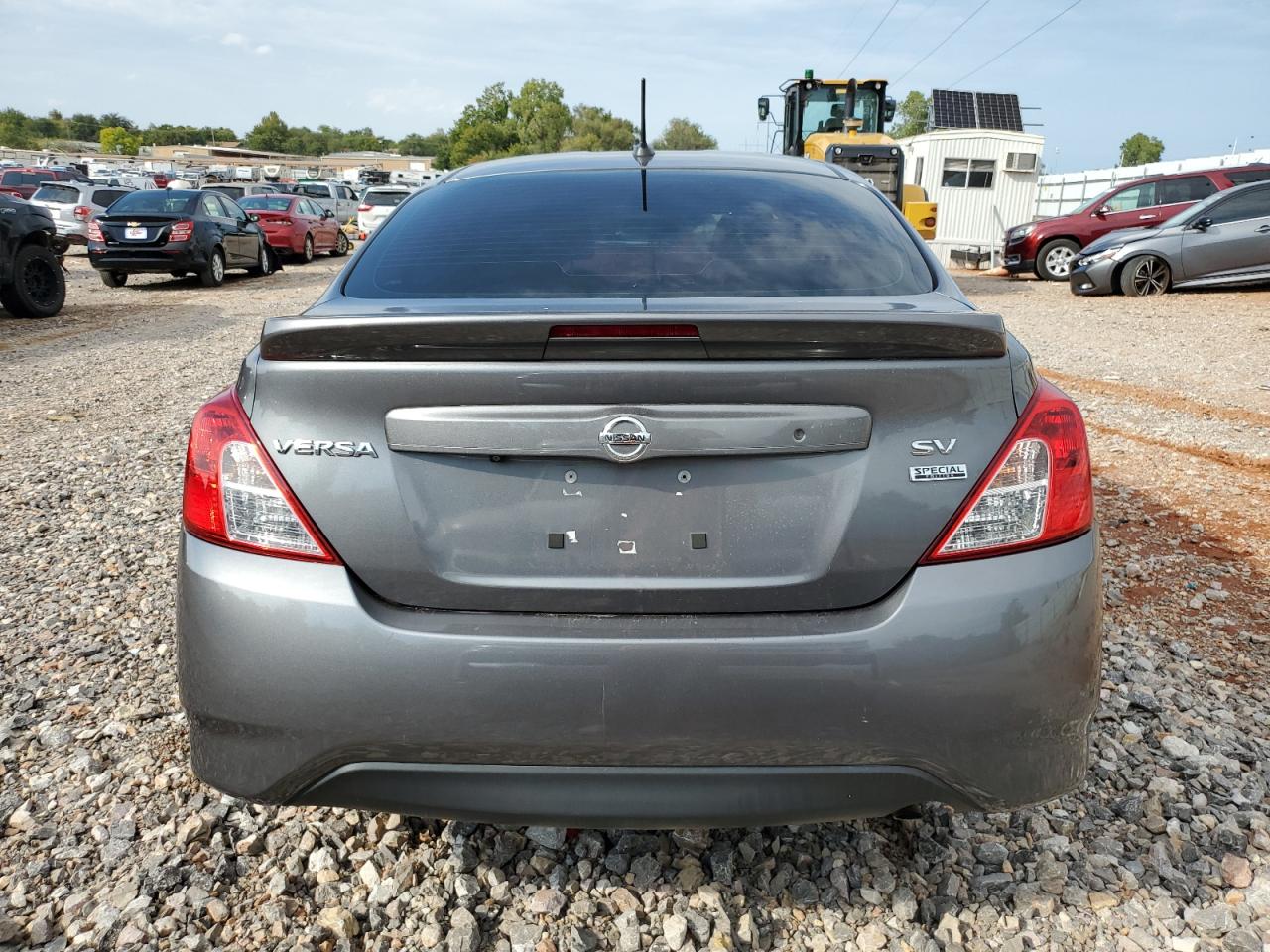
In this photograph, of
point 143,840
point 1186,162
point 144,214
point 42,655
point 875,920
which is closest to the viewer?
point 875,920

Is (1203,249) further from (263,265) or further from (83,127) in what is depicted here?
(83,127)

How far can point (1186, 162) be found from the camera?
90.4ft

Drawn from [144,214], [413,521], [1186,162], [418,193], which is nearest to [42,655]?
[418,193]

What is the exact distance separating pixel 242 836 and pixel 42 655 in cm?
147

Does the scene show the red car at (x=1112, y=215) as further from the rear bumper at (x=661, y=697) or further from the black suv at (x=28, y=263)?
the rear bumper at (x=661, y=697)

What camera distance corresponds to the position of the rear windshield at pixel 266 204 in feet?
70.8

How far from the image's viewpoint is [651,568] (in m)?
1.83

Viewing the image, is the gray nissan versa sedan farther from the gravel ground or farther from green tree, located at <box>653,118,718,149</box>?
green tree, located at <box>653,118,718,149</box>

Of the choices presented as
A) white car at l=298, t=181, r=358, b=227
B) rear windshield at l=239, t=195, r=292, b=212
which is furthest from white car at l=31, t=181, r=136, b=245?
white car at l=298, t=181, r=358, b=227

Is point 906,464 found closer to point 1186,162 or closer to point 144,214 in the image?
point 144,214

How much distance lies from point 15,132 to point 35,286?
153 meters

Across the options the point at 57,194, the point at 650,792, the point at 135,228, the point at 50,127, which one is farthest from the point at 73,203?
the point at 50,127

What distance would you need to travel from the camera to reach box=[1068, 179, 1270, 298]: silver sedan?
572 inches

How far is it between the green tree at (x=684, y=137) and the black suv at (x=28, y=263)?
92287 millimetres
